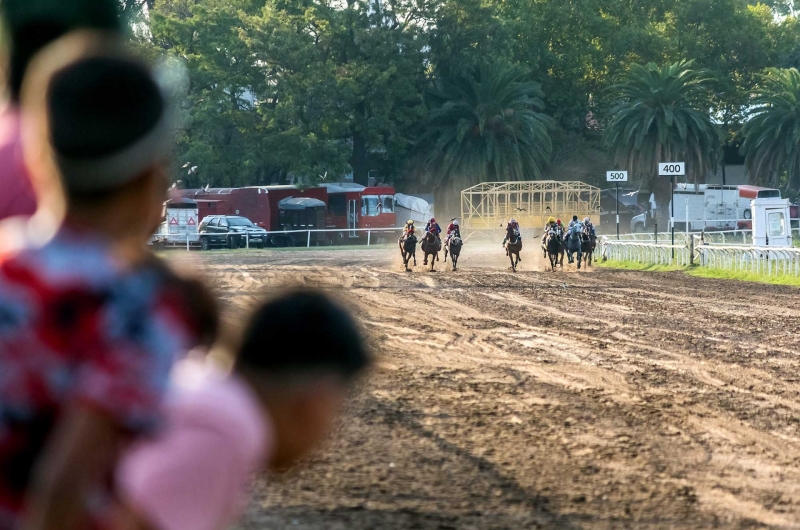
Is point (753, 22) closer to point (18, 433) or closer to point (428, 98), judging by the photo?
point (428, 98)

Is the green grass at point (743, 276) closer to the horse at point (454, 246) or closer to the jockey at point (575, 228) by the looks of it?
the jockey at point (575, 228)

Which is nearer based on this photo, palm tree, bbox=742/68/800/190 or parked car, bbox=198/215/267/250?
parked car, bbox=198/215/267/250

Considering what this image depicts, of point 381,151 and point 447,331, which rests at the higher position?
point 381,151

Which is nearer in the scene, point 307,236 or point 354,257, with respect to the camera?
point 354,257

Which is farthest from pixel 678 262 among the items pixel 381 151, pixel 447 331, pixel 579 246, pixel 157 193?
pixel 381 151

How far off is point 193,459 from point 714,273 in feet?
93.9

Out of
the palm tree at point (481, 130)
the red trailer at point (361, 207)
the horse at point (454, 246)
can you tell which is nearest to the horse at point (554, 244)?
the horse at point (454, 246)

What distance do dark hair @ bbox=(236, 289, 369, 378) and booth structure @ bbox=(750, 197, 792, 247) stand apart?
29.8 metres

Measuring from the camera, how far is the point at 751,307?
62.4 ft

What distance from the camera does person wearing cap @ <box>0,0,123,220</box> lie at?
7.34 ft

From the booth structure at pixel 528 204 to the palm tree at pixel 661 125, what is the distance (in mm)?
8813

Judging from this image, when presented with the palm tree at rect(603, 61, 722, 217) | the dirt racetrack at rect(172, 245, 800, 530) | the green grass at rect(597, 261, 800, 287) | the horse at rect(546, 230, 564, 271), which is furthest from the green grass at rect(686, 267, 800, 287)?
the palm tree at rect(603, 61, 722, 217)

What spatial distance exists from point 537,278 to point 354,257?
45.0ft

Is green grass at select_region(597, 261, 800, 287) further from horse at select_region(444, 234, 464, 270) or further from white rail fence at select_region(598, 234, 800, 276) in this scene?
horse at select_region(444, 234, 464, 270)
